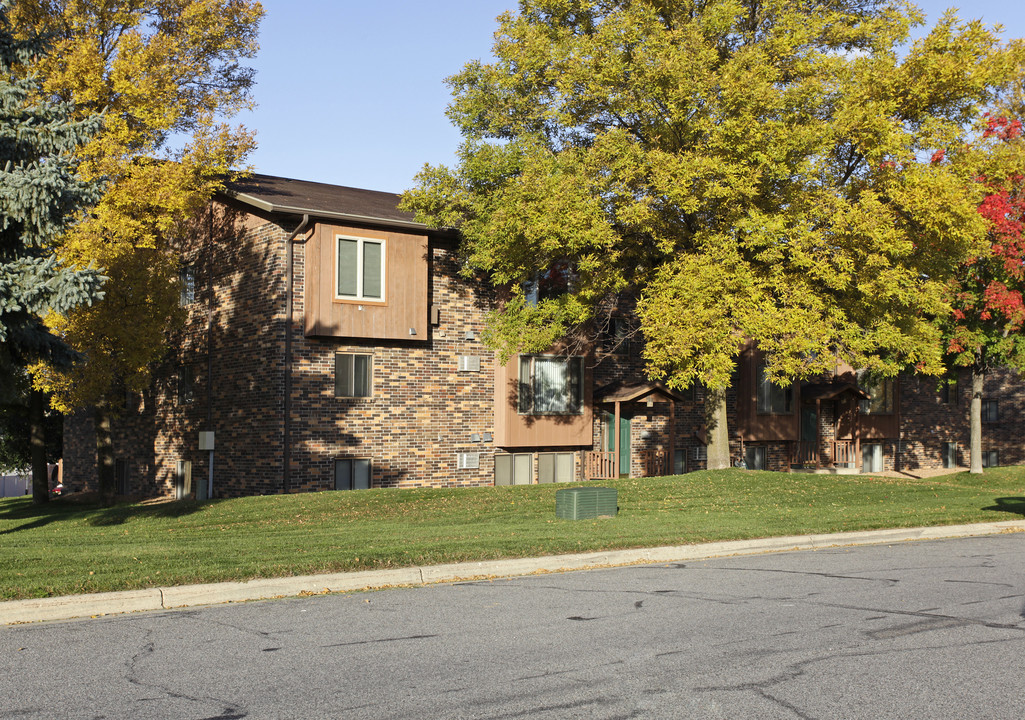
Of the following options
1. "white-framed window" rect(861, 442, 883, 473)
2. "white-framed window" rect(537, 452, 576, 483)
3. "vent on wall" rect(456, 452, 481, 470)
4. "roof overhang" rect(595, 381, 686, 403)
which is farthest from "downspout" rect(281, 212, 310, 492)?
"white-framed window" rect(861, 442, 883, 473)

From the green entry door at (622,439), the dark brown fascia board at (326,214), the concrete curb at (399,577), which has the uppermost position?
the dark brown fascia board at (326,214)

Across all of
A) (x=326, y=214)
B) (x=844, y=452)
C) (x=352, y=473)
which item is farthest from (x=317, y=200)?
(x=844, y=452)

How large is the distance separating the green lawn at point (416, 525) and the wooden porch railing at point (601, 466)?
5.81 metres

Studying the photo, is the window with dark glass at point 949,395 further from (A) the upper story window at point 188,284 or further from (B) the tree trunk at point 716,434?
(A) the upper story window at point 188,284

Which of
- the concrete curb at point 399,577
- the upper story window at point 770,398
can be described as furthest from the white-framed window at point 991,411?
the concrete curb at point 399,577

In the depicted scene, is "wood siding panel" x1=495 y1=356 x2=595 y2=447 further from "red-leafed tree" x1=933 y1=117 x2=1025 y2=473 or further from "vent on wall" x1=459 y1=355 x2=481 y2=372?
"red-leafed tree" x1=933 y1=117 x2=1025 y2=473

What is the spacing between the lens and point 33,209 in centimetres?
1445

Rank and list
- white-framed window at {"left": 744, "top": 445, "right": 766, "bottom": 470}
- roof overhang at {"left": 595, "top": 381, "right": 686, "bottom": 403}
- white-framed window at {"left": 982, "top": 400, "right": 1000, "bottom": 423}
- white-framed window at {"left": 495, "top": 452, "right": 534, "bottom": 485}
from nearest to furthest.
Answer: white-framed window at {"left": 495, "top": 452, "right": 534, "bottom": 485} → roof overhang at {"left": 595, "top": 381, "right": 686, "bottom": 403} → white-framed window at {"left": 744, "top": 445, "right": 766, "bottom": 470} → white-framed window at {"left": 982, "top": 400, "right": 1000, "bottom": 423}

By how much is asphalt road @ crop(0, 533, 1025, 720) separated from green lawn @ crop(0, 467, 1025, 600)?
1752 millimetres

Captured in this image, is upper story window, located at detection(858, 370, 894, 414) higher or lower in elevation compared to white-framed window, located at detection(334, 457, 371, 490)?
higher

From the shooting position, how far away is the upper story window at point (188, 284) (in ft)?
95.4

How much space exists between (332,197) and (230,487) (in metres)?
8.82

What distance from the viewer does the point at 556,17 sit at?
2442 centimetres

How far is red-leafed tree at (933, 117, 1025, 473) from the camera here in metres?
26.6
